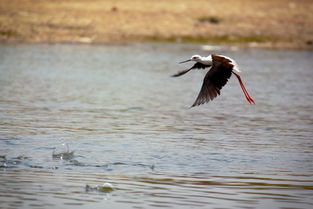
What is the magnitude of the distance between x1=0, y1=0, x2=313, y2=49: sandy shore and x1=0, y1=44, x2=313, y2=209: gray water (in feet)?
28.1

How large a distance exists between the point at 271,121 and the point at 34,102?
5.89 meters

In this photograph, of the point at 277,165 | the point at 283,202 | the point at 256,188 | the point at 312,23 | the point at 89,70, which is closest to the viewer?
the point at 283,202

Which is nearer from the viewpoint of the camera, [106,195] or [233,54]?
[106,195]

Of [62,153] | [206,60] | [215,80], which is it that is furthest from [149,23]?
[62,153]

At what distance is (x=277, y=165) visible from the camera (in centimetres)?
1041

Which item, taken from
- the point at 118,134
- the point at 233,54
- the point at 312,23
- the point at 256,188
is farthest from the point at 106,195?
the point at 312,23

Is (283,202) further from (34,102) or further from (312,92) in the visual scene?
(312,92)

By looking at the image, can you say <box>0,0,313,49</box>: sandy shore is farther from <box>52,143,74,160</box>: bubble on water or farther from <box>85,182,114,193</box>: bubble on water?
<box>85,182,114,193</box>: bubble on water

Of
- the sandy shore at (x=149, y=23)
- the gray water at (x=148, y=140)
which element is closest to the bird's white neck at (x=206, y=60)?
the gray water at (x=148, y=140)

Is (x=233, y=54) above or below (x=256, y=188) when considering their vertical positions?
above

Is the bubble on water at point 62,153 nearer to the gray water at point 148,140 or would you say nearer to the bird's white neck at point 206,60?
the gray water at point 148,140

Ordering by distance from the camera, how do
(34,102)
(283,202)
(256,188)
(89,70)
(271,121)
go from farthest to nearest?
(89,70) < (34,102) < (271,121) < (256,188) < (283,202)

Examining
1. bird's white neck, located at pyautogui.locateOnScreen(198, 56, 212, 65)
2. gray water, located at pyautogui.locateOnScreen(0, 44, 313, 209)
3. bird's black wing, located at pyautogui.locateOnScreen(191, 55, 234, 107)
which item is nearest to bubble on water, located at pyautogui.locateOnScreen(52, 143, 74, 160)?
gray water, located at pyautogui.locateOnScreen(0, 44, 313, 209)

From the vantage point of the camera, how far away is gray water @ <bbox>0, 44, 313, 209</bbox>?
8375 mm
